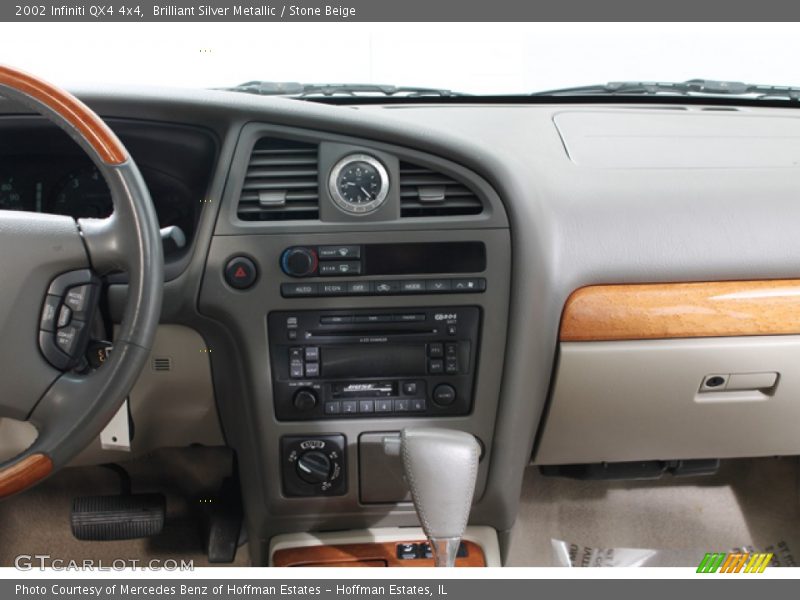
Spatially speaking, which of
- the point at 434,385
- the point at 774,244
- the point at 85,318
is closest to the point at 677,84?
the point at 774,244

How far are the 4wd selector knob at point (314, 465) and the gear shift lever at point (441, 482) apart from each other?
177mm

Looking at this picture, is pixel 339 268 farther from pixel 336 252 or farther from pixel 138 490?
pixel 138 490

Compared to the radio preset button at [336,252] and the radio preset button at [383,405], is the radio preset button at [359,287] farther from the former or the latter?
the radio preset button at [383,405]

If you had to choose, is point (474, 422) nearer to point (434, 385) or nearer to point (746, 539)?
point (434, 385)

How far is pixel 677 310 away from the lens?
1188 millimetres

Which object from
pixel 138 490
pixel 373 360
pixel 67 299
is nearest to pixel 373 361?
pixel 373 360

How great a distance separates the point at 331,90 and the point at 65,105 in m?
0.71

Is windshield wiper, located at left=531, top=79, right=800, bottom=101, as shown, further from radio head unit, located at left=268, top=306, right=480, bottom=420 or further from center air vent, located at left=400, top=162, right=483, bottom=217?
radio head unit, located at left=268, top=306, right=480, bottom=420

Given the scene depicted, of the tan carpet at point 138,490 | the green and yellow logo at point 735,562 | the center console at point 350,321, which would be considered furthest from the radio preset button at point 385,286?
the green and yellow logo at point 735,562

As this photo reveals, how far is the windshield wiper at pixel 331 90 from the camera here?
4.85ft

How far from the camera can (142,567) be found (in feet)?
5.67

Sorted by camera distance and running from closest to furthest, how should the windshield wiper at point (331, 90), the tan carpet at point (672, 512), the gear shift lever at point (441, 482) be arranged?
the gear shift lever at point (441, 482) < the windshield wiper at point (331, 90) < the tan carpet at point (672, 512)

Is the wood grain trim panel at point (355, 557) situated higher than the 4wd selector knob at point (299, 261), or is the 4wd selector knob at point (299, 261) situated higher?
the 4wd selector knob at point (299, 261)

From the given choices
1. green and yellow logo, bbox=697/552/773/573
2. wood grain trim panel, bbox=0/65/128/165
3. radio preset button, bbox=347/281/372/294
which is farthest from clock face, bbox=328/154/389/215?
green and yellow logo, bbox=697/552/773/573
